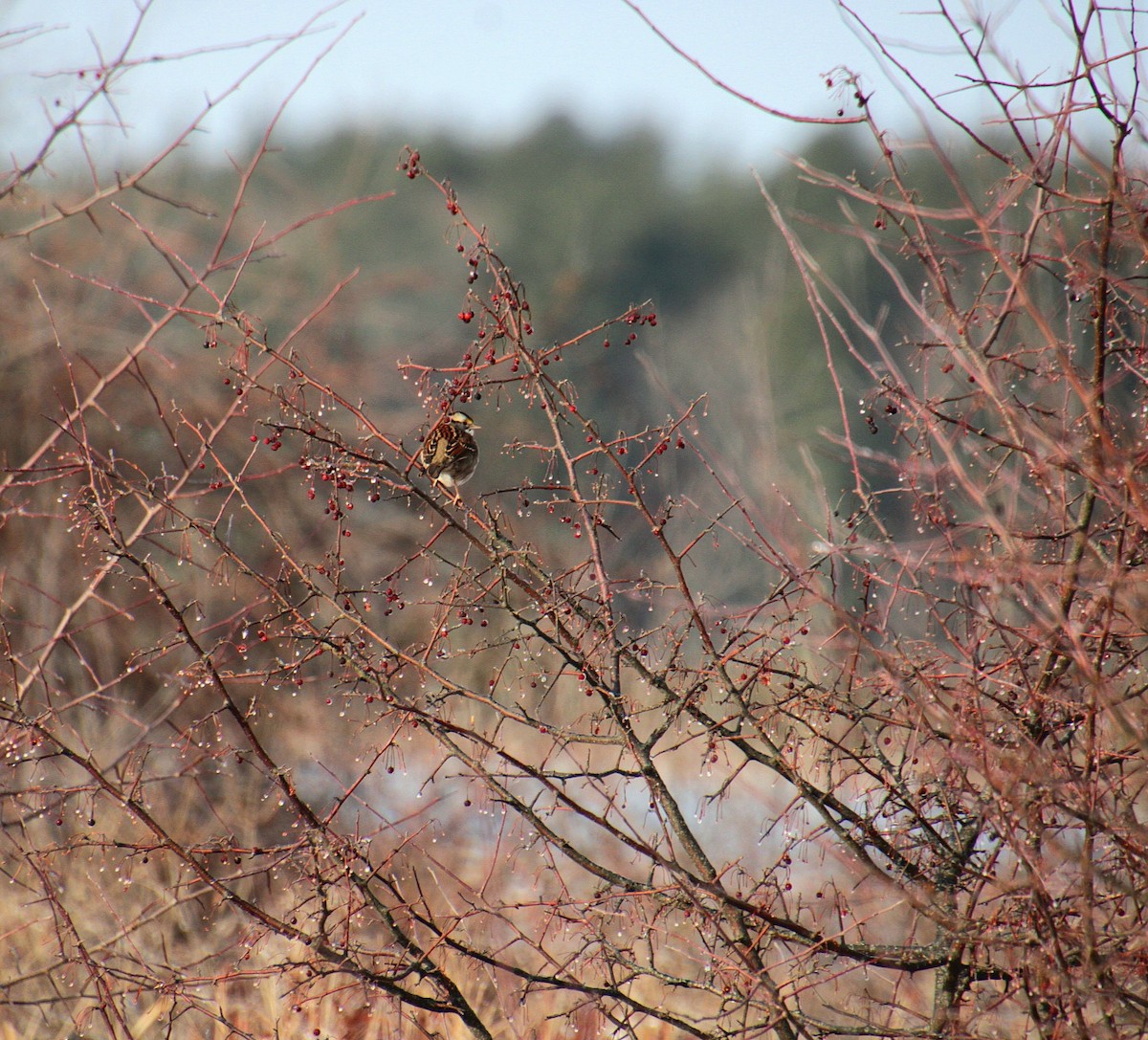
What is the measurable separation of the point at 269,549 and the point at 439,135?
26426 millimetres

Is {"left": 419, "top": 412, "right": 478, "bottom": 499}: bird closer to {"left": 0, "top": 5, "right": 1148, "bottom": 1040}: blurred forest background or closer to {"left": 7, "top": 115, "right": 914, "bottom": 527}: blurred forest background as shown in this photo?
{"left": 0, "top": 5, "right": 1148, "bottom": 1040}: blurred forest background

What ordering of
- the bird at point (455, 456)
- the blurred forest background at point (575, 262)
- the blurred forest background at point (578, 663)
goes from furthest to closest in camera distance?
the blurred forest background at point (575, 262), the bird at point (455, 456), the blurred forest background at point (578, 663)

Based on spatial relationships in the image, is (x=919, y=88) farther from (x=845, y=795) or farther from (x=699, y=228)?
(x=699, y=228)

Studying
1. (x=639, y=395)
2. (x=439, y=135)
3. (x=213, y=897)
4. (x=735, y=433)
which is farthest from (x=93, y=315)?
(x=439, y=135)

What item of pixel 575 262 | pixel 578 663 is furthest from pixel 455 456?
pixel 575 262

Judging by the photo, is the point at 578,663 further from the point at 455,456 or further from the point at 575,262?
the point at 575,262

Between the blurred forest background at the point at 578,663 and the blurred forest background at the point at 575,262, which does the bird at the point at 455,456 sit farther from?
the blurred forest background at the point at 575,262

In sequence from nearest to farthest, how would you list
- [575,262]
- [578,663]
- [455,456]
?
[578,663] → [455,456] → [575,262]

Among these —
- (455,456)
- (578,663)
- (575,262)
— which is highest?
(575,262)

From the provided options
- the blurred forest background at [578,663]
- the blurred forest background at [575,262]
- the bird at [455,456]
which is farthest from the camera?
the blurred forest background at [575,262]

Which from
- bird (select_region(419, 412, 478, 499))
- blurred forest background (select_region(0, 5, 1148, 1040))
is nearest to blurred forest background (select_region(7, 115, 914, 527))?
blurred forest background (select_region(0, 5, 1148, 1040))

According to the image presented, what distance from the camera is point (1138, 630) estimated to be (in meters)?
2.01

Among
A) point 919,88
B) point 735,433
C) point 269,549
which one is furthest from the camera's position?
point 735,433

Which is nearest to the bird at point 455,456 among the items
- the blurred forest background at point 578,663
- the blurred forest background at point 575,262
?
the blurred forest background at point 578,663
